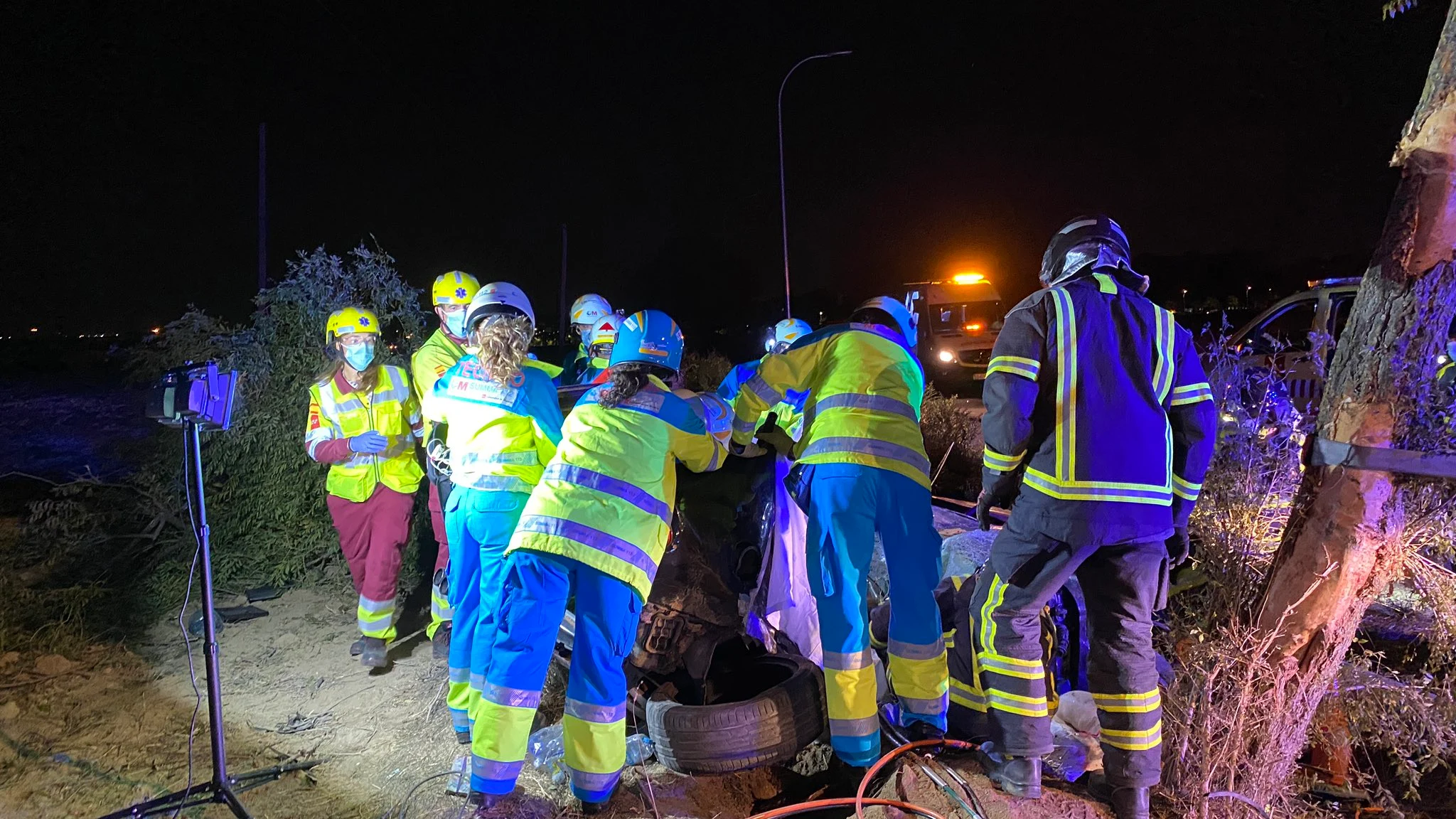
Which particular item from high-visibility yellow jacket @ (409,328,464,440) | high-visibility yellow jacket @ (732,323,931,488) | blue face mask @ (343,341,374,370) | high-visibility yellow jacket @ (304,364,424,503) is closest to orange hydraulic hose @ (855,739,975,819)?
high-visibility yellow jacket @ (732,323,931,488)

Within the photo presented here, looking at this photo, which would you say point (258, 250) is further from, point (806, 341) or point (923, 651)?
point (923, 651)

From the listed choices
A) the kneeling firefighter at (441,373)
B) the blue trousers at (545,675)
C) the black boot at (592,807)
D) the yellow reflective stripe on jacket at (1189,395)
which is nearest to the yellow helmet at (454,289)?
the kneeling firefighter at (441,373)

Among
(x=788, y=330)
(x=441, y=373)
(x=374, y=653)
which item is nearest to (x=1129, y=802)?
(x=788, y=330)

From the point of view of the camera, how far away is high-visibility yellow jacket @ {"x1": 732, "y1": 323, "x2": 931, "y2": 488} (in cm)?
355

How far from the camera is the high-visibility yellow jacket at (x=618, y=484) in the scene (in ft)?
9.73

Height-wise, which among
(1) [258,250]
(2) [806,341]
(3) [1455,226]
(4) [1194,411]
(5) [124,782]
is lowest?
(5) [124,782]

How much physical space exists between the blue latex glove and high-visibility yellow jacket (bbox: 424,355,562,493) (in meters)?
1.24

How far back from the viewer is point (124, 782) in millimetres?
3576

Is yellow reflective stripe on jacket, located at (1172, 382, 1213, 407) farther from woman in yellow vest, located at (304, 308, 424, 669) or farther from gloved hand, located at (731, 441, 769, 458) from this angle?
woman in yellow vest, located at (304, 308, 424, 669)

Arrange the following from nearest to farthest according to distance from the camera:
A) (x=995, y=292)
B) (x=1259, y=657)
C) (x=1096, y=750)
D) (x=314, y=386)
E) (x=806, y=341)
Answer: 1. (x=1259, y=657)
2. (x=1096, y=750)
3. (x=806, y=341)
4. (x=314, y=386)
5. (x=995, y=292)

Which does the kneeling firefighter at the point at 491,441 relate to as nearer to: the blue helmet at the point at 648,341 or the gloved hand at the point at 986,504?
the blue helmet at the point at 648,341

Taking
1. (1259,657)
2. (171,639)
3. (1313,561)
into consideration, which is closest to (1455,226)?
(1313,561)

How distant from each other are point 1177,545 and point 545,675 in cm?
258

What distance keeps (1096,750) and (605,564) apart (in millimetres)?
2291
